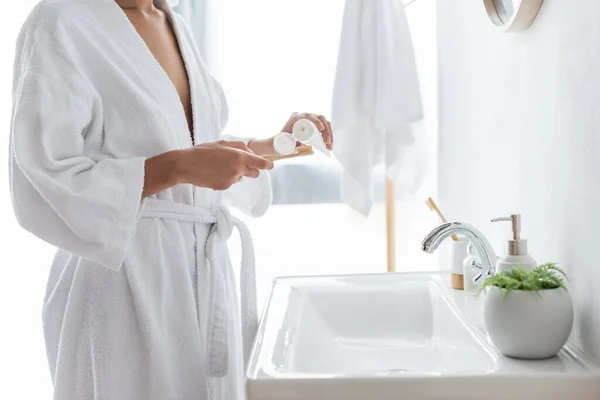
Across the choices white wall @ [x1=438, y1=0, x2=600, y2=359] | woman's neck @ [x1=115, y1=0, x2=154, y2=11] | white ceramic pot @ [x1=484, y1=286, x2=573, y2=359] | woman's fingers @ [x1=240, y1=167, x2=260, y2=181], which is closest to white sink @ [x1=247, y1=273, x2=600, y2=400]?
white ceramic pot @ [x1=484, y1=286, x2=573, y2=359]

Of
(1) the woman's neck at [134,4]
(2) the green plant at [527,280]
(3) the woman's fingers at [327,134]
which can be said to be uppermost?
(1) the woman's neck at [134,4]

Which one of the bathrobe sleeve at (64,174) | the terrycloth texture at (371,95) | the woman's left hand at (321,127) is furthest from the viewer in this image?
the terrycloth texture at (371,95)

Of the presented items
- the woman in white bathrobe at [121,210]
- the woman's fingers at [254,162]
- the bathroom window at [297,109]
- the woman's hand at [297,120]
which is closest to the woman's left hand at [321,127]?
the woman's hand at [297,120]

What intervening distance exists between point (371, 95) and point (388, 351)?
3.03ft

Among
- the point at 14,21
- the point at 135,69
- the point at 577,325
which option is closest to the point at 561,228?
the point at 577,325

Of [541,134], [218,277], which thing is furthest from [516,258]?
[218,277]

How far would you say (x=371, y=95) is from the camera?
1.87 meters

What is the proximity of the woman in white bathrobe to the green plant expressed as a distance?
37 cm

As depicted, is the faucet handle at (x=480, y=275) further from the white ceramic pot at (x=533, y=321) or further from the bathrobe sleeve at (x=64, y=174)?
the bathrobe sleeve at (x=64, y=174)

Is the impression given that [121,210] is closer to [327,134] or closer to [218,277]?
[218,277]

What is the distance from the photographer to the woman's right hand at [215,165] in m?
0.90

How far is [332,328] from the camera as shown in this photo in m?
1.24

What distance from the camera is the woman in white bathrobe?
0.88 metres

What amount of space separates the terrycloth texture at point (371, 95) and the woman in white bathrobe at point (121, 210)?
33.4 inches
